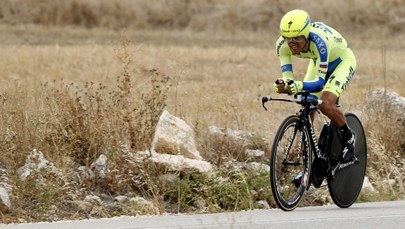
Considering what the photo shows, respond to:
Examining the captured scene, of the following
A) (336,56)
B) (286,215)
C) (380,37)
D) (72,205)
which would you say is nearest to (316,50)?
(336,56)

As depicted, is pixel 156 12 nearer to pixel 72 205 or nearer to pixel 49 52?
pixel 49 52

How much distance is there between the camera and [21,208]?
10336 millimetres

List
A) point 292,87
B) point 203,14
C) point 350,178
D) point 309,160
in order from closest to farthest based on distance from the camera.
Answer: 1. point 292,87
2. point 309,160
3. point 350,178
4. point 203,14

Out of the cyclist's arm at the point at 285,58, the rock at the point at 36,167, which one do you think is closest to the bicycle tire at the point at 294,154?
the cyclist's arm at the point at 285,58

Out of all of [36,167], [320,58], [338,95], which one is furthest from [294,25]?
[36,167]

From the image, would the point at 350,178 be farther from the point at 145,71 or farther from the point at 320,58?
the point at 145,71

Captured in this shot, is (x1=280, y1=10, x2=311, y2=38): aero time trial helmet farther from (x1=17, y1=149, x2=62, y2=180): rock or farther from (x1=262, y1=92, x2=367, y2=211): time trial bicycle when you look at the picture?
(x1=17, y1=149, x2=62, y2=180): rock

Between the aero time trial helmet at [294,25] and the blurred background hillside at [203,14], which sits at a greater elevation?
the aero time trial helmet at [294,25]

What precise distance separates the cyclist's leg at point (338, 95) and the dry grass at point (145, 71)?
1567mm

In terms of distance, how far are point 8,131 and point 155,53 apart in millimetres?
20532

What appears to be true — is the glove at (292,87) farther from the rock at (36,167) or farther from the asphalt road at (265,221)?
the rock at (36,167)

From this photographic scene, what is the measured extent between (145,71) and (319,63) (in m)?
14.2

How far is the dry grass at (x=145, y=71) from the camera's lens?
469 inches

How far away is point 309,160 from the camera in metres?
10.8
